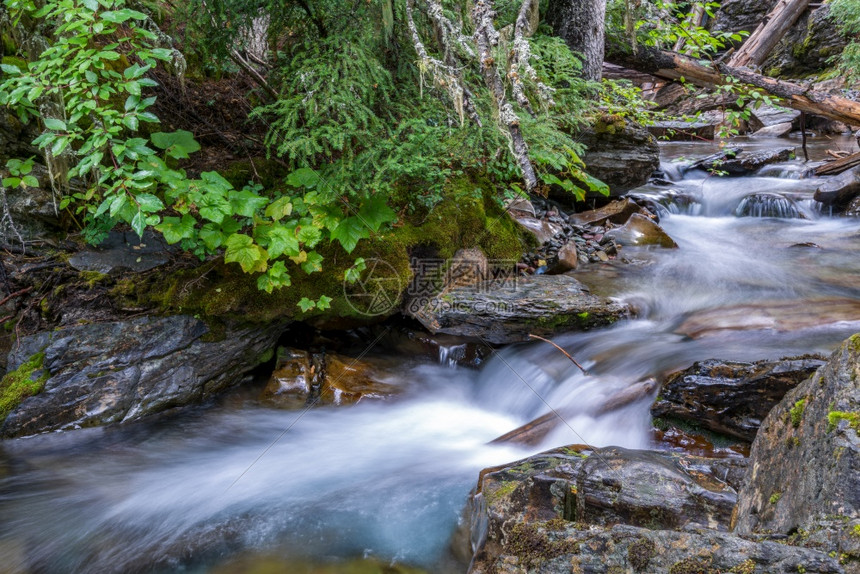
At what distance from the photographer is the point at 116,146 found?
2.91m

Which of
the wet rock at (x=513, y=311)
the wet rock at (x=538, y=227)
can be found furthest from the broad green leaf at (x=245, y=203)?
the wet rock at (x=538, y=227)

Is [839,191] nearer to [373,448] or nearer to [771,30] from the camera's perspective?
[373,448]

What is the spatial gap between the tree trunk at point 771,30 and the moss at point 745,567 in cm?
1564

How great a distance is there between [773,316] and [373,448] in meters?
3.77

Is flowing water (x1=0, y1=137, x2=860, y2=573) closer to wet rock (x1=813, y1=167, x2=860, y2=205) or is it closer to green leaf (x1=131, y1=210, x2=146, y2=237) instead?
green leaf (x1=131, y1=210, x2=146, y2=237)

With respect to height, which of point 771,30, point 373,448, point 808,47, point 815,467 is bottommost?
point 373,448

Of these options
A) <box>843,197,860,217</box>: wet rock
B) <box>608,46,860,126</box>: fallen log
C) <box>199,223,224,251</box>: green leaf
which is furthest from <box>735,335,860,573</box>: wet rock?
<box>843,197,860,217</box>: wet rock

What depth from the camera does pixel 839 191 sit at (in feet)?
23.7

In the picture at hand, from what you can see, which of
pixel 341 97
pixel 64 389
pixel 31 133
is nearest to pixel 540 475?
pixel 341 97

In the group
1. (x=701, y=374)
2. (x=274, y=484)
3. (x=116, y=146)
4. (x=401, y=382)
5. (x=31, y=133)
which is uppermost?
(x=31, y=133)

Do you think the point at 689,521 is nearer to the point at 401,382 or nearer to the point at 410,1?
the point at 401,382

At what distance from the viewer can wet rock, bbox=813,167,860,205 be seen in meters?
7.25

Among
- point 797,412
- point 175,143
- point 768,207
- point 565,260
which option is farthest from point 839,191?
point 175,143

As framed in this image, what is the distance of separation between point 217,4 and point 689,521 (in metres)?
4.73
